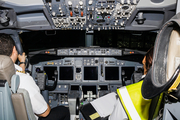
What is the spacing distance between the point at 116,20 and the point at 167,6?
2.42 feet

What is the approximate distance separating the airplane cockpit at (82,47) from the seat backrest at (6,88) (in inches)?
36.8

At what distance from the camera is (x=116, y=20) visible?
6.92 feet

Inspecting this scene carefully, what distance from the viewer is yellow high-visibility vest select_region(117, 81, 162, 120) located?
1044mm

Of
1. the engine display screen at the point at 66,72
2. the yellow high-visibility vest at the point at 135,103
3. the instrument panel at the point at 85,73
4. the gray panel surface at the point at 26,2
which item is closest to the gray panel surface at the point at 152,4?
the yellow high-visibility vest at the point at 135,103

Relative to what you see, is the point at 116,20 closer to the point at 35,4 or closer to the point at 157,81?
→ the point at 35,4

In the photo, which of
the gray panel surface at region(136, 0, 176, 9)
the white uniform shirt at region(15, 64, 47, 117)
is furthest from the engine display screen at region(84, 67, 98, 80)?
the gray panel surface at region(136, 0, 176, 9)

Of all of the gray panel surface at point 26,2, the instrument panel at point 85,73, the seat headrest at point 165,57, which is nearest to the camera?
the seat headrest at point 165,57

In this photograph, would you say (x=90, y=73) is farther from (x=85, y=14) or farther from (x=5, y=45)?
(x=5, y=45)

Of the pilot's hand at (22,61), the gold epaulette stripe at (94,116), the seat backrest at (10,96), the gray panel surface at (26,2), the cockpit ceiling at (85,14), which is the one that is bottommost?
the gold epaulette stripe at (94,116)

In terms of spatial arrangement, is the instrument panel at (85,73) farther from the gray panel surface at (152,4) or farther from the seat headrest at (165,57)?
the seat headrest at (165,57)

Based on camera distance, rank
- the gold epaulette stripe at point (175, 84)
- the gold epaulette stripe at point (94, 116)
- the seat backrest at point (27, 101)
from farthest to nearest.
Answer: the gold epaulette stripe at point (94, 116) < the seat backrest at point (27, 101) < the gold epaulette stripe at point (175, 84)

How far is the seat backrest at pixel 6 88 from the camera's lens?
1103 mm

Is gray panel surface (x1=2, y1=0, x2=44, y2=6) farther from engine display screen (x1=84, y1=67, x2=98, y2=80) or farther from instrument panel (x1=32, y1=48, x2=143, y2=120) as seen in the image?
engine display screen (x1=84, y1=67, x2=98, y2=80)

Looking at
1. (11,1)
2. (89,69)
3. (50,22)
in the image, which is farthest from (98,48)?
(11,1)
